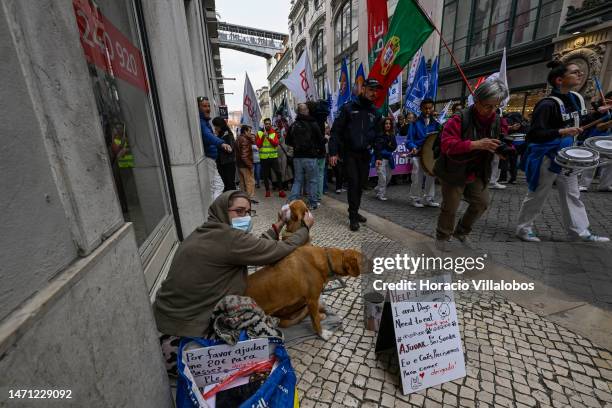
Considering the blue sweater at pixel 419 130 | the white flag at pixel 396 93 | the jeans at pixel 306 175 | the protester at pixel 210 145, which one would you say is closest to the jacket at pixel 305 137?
the jeans at pixel 306 175

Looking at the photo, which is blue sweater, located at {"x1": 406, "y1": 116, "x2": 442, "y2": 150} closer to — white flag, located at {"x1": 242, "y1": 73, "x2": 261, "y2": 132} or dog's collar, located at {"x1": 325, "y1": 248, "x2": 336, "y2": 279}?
dog's collar, located at {"x1": 325, "y1": 248, "x2": 336, "y2": 279}

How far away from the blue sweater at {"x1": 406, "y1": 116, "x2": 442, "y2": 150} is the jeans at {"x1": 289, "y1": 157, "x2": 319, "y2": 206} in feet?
7.36

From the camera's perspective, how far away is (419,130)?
5.75 metres

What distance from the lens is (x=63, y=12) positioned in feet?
3.00

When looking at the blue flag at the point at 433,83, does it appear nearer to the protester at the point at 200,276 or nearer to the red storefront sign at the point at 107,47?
the red storefront sign at the point at 107,47

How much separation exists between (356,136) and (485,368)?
3233mm

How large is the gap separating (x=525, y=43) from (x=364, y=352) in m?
14.4

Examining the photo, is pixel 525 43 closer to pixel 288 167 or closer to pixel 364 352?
pixel 288 167

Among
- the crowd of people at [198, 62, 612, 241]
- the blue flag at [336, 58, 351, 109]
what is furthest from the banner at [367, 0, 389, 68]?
the blue flag at [336, 58, 351, 109]

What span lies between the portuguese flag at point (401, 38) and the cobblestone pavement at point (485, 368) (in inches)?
132

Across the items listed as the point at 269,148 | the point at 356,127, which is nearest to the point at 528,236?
the point at 356,127

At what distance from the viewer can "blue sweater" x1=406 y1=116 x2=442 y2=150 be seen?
18.4 feet

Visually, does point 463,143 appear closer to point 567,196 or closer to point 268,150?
point 567,196

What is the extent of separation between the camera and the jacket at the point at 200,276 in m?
1.66
